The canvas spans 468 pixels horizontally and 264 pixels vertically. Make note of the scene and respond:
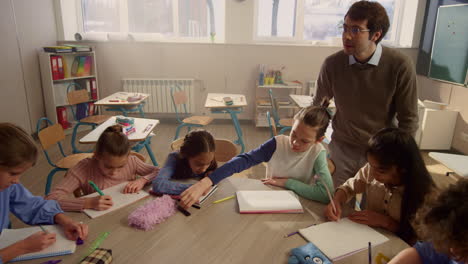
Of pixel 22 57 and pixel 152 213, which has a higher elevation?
pixel 22 57

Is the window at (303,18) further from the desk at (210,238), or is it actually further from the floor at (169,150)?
the desk at (210,238)

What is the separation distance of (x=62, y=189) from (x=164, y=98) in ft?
13.5

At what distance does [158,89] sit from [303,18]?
2.73m

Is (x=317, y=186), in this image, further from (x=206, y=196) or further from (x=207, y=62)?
(x=207, y=62)

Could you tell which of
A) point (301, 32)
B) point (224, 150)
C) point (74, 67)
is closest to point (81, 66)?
point (74, 67)

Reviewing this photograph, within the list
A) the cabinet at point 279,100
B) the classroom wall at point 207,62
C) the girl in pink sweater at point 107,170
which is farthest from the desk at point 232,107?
the girl in pink sweater at point 107,170

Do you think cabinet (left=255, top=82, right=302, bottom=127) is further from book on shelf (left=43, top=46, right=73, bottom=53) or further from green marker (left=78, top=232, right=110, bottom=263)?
green marker (left=78, top=232, right=110, bottom=263)

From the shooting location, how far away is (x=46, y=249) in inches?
39.7

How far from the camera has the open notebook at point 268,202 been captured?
1.28 meters

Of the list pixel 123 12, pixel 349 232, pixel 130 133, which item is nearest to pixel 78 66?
pixel 123 12

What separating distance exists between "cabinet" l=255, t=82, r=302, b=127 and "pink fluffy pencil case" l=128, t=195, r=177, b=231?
4042 mm

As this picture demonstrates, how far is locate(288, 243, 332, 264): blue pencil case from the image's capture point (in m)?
0.97

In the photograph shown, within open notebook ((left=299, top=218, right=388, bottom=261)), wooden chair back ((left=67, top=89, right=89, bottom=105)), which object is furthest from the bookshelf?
open notebook ((left=299, top=218, right=388, bottom=261))

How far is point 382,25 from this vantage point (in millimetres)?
1615
